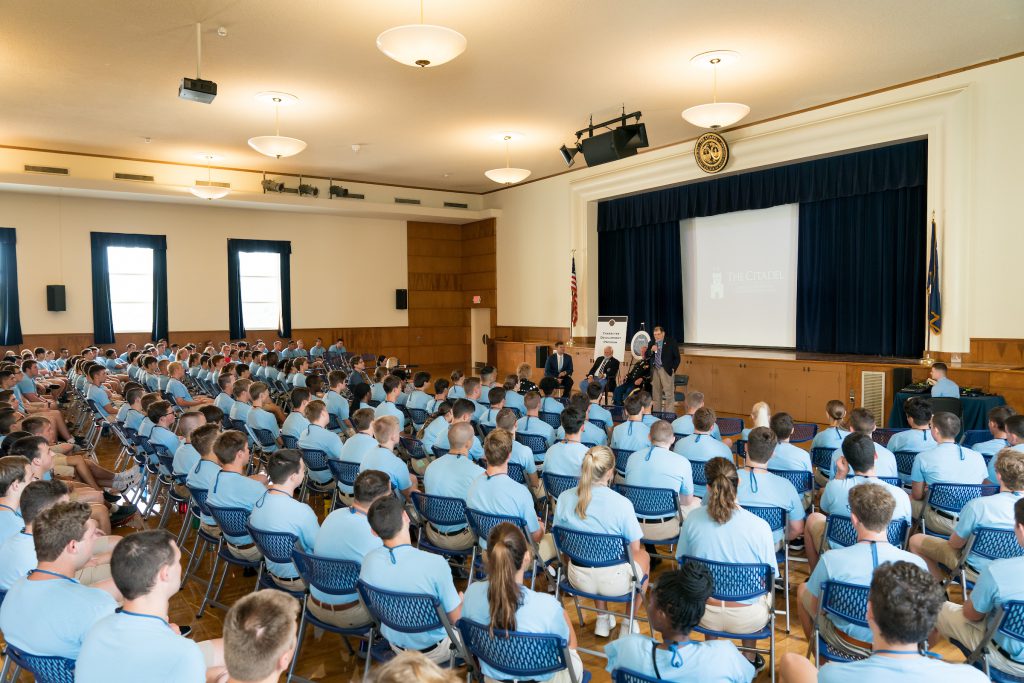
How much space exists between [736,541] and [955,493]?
2.10 m

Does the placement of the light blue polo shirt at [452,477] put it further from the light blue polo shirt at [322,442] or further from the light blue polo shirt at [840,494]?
the light blue polo shirt at [840,494]

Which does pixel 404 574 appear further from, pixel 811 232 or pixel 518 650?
pixel 811 232

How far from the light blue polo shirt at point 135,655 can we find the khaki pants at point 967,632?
3.22 metres

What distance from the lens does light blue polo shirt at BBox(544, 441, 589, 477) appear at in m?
5.07

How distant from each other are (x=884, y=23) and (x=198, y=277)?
16.3m

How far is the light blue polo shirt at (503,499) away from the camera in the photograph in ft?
13.7

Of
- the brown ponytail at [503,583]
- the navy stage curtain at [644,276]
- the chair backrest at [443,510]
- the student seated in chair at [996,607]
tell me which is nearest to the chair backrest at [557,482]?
the chair backrest at [443,510]

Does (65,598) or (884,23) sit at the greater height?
(884,23)

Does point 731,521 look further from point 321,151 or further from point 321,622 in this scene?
point 321,151

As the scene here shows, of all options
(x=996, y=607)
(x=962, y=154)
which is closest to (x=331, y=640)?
(x=996, y=607)

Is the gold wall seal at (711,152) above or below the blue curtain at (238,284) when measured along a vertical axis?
above

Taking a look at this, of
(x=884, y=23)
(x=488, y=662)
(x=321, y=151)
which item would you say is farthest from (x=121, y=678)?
(x=321, y=151)

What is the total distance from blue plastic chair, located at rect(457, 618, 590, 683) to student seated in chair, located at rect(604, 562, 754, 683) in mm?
317

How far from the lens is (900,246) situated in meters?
11.8
